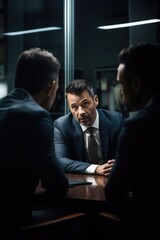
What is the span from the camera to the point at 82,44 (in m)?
4.67

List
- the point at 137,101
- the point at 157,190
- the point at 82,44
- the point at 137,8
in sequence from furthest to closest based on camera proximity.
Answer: the point at 82,44
the point at 137,8
the point at 137,101
the point at 157,190

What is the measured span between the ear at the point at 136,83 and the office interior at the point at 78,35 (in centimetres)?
216

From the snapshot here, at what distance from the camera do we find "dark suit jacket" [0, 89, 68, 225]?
1792mm

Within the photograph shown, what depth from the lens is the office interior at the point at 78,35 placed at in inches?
156

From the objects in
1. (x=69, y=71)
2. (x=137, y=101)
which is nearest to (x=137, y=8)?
(x=69, y=71)

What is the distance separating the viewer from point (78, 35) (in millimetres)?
4523

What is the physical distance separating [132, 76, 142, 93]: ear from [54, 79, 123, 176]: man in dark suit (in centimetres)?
116

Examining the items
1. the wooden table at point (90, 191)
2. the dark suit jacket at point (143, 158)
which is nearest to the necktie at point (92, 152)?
the wooden table at point (90, 191)

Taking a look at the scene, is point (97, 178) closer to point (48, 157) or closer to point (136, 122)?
point (48, 157)

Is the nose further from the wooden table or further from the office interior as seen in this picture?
the office interior

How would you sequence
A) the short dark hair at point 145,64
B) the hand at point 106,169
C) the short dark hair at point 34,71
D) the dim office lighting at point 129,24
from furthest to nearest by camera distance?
the dim office lighting at point 129,24 < the hand at point 106,169 < the short dark hair at point 34,71 < the short dark hair at point 145,64

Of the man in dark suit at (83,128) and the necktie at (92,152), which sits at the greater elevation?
the man in dark suit at (83,128)

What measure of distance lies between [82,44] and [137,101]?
3047 mm

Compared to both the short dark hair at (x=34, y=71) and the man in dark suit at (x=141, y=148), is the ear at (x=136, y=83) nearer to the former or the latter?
the man in dark suit at (x=141, y=148)
